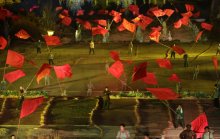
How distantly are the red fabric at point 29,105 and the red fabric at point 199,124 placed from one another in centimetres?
945

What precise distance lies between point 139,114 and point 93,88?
660 cm

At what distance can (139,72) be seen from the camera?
36250 mm

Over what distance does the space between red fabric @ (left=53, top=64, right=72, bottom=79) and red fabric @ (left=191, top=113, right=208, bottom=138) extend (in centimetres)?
1311

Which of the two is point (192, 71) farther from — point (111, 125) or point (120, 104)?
point (111, 125)

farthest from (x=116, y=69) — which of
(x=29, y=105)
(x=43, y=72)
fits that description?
(x=29, y=105)

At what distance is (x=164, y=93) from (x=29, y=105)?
341 inches

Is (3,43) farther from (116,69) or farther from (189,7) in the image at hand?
(189,7)

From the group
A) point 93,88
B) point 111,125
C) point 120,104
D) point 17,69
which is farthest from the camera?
point 17,69

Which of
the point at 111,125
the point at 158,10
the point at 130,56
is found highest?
the point at 158,10

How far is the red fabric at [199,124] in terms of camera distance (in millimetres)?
21062

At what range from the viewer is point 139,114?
26453mm

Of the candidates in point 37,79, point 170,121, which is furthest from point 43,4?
point 170,121

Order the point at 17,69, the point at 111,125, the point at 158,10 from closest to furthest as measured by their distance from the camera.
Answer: the point at 111,125
the point at 17,69
the point at 158,10

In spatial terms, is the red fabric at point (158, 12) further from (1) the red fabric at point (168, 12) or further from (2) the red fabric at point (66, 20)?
(2) the red fabric at point (66, 20)
